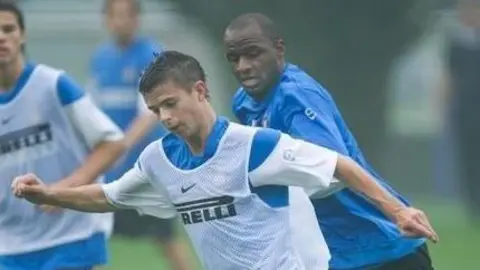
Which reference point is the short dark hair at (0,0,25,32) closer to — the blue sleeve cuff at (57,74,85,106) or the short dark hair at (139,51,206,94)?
the blue sleeve cuff at (57,74,85,106)

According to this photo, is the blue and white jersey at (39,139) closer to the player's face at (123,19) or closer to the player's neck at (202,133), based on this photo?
the player's neck at (202,133)

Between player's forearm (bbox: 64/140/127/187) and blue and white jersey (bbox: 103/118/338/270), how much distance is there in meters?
1.24

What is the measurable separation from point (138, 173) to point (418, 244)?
124cm

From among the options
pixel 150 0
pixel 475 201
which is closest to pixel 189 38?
pixel 150 0

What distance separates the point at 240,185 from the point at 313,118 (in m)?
0.45

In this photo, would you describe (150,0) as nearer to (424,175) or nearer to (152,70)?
(424,175)

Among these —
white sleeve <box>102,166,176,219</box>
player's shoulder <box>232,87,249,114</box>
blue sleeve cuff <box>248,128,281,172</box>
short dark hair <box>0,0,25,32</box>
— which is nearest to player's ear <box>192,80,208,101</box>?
blue sleeve cuff <box>248,128,281,172</box>

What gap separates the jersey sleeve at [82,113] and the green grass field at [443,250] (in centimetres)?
450

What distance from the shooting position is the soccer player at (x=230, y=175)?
22.2 feet

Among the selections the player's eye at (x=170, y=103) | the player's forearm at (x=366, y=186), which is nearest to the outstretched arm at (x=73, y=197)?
the player's eye at (x=170, y=103)

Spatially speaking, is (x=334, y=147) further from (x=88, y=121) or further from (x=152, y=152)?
(x=88, y=121)

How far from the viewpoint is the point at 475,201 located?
16.8 m

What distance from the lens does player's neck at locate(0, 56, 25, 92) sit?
8.27 meters

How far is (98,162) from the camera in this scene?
8.37 m
